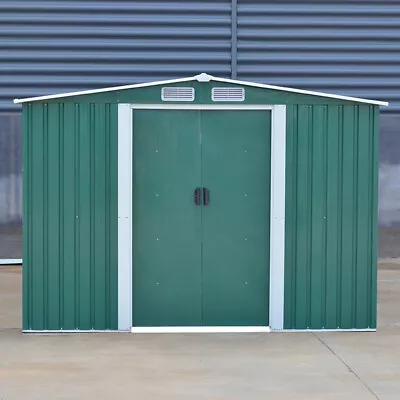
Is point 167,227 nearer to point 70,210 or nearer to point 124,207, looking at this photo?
point 124,207

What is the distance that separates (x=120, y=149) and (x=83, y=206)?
23.4 inches

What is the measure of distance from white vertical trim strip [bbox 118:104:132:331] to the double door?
0.10m

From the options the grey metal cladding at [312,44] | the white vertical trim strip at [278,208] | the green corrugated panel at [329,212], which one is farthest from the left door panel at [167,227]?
the grey metal cladding at [312,44]

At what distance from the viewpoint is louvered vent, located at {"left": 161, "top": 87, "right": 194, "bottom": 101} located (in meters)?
7.73

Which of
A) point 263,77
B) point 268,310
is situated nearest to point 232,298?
point 268,310

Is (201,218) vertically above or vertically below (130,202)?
below

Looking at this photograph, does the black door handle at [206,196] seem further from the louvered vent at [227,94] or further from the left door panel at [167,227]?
the louvered vent at [227,94]

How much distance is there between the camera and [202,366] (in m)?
6.63

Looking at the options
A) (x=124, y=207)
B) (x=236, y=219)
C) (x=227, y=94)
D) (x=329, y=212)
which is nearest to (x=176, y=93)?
(x=227, y=94)

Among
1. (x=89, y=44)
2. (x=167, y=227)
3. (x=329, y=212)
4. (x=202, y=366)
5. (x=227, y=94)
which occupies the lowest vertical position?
(x=202, y=366)

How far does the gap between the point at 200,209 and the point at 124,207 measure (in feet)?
2.20

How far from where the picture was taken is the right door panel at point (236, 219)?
7.83 metres

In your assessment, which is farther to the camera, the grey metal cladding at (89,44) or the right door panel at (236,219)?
the grey metal cladding at (89,44)

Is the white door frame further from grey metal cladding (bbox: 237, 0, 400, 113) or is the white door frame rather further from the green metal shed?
grey metal cladding (bbox: 237, 0, 400, 113)
